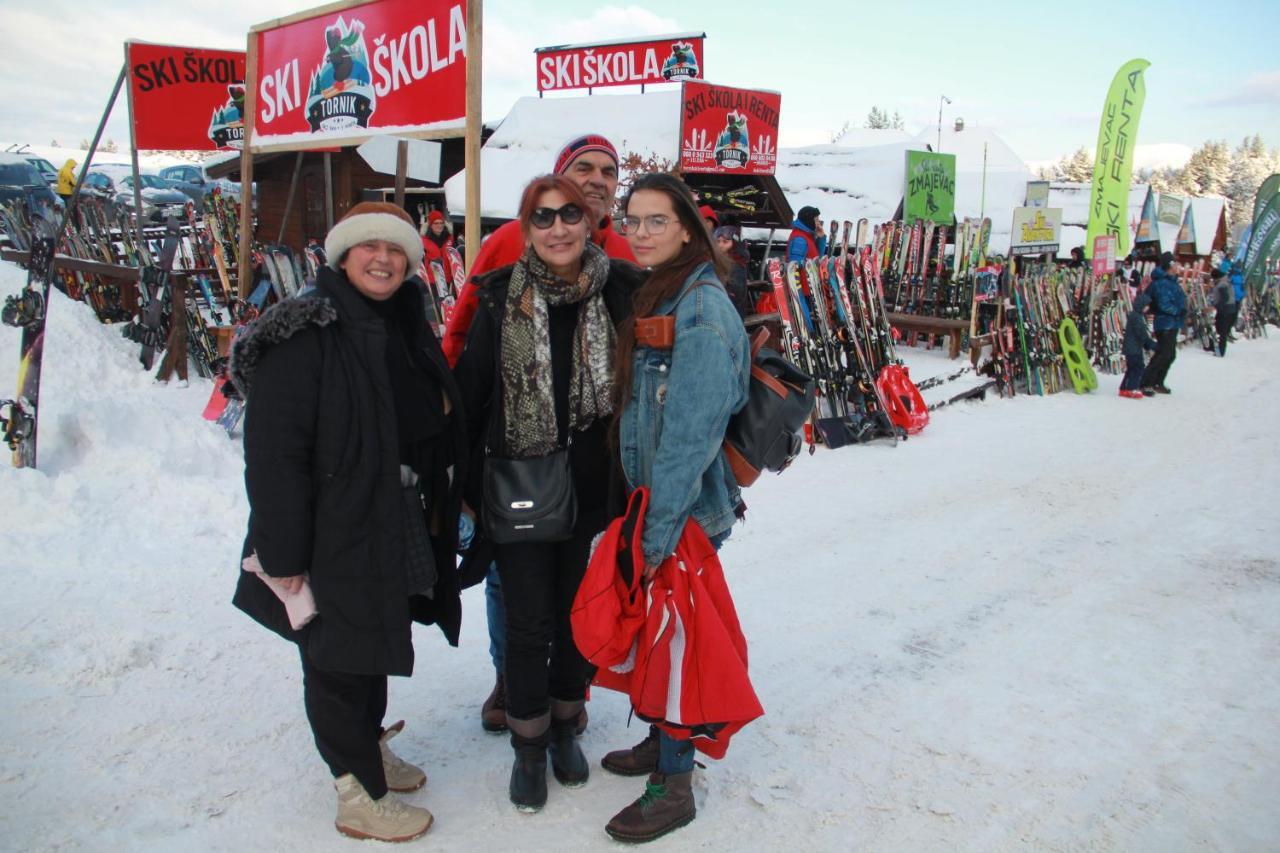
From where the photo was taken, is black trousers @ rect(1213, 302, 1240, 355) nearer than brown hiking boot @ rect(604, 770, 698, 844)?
No

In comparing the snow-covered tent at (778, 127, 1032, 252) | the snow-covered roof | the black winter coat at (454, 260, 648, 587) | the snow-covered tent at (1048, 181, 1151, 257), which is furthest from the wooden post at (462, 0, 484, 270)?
the snow-covered tent at (1048, 181, 1151, 257)

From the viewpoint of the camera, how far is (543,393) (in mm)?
2287

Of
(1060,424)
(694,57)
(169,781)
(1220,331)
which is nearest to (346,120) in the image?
(169,781)

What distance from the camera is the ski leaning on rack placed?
4434 millimetres

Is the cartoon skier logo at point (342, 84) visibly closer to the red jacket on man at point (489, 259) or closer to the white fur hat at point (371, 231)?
the red jacket on man at point (489, 259)

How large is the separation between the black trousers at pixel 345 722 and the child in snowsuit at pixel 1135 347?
33.5 ft

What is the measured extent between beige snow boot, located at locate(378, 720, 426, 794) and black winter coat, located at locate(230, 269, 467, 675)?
55 centimetres

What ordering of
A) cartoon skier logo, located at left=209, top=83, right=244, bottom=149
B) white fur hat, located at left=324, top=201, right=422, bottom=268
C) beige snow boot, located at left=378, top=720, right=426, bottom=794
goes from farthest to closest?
cartoon skier logo, located at left=209, top=83, right=244, bottom=149 < beige snow boot, located at left=378, top=720, right=426, bottom=794 < white fur hat, located at left=324, top=201, right=422, bottom=268

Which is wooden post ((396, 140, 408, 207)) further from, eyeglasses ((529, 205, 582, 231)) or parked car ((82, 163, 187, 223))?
parked car ((82, 163, 187, 223))

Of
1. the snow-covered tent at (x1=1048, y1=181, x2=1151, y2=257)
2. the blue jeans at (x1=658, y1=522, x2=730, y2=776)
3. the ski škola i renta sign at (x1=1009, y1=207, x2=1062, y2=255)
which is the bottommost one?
the blue jeans at (x1=658, y1=522, x2=730, y2=776)

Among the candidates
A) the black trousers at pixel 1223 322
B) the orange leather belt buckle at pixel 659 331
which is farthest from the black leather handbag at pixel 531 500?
the black trousers at pixel 1223 322

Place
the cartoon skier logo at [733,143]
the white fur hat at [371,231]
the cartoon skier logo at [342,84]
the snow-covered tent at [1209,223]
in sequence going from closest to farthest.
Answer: the white fur hat at [371,231] → the cartoon skier logo at [342,84] → the cartoon skier logo at [733,143] → the snow-covered tent at [1209,223]

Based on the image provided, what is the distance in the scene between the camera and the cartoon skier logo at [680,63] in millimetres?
14914

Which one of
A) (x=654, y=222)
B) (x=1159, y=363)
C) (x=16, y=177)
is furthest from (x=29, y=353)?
(x=16, y=177)
